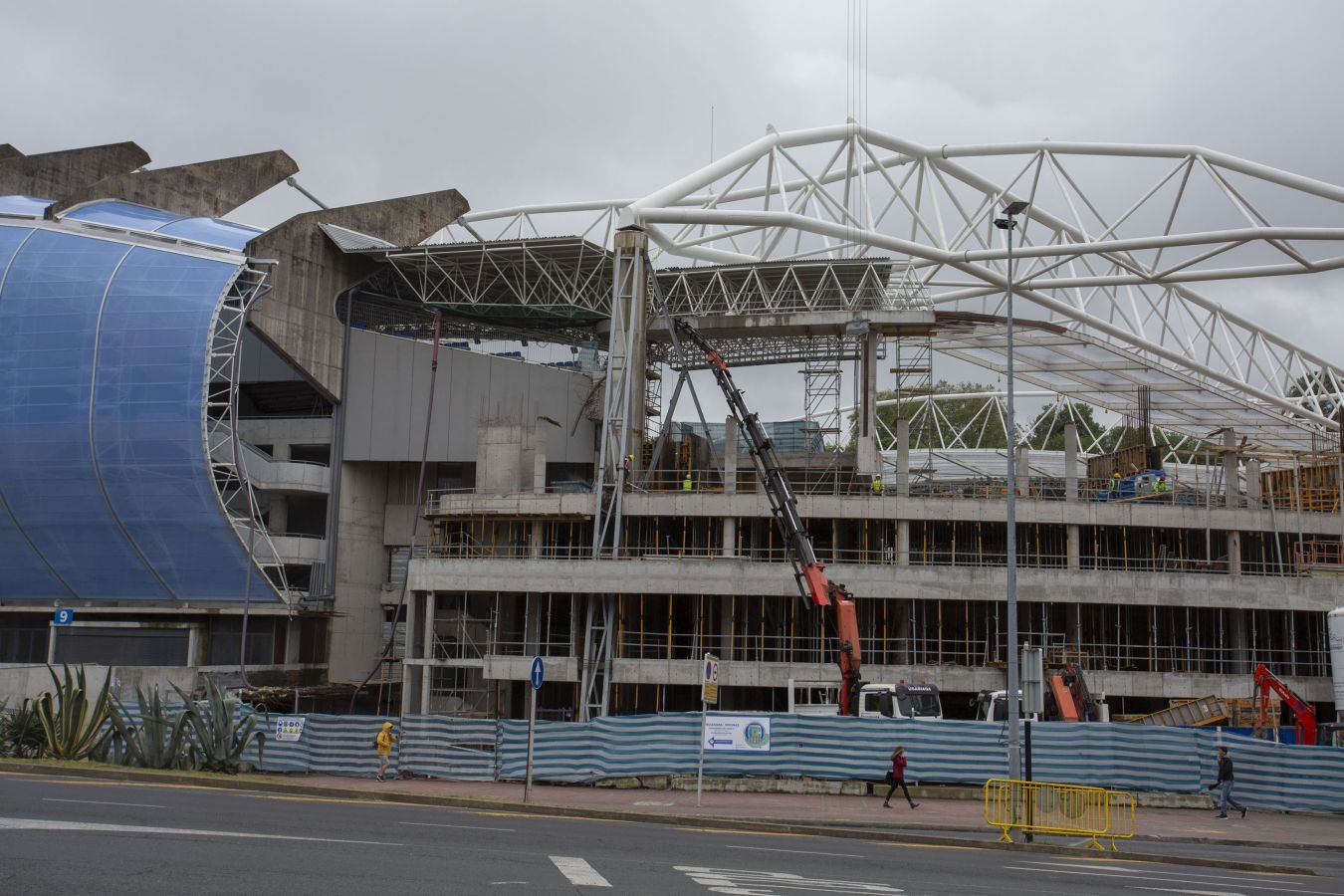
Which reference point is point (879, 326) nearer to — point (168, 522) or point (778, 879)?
point (168, 522)

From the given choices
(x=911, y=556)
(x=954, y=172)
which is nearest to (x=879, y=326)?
(x=954, y=172)

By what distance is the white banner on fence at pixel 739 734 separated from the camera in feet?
88.3

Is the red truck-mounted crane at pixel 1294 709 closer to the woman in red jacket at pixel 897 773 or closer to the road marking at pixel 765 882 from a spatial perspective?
the woman in red jacket at pixel 897 773

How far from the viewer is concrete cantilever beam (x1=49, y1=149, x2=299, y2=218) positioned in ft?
185

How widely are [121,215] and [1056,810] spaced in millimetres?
46655

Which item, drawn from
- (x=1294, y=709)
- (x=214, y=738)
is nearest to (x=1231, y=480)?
(x=1294, y=709)

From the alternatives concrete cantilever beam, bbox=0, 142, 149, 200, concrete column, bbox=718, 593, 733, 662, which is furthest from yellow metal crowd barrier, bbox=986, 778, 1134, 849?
concrete cantilever beam, bbox=0, 142, 149, 200

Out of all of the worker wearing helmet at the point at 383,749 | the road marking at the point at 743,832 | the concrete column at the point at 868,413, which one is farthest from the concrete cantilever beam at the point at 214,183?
the road marking at the point at 743,832

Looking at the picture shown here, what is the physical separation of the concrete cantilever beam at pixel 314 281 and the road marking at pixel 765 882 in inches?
1648

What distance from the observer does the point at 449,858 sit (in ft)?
46.3

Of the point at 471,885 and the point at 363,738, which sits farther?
the point at 363,738

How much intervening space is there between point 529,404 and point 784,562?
17.4 m

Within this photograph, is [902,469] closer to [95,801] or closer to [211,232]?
[211,232]

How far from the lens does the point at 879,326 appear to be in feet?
173
